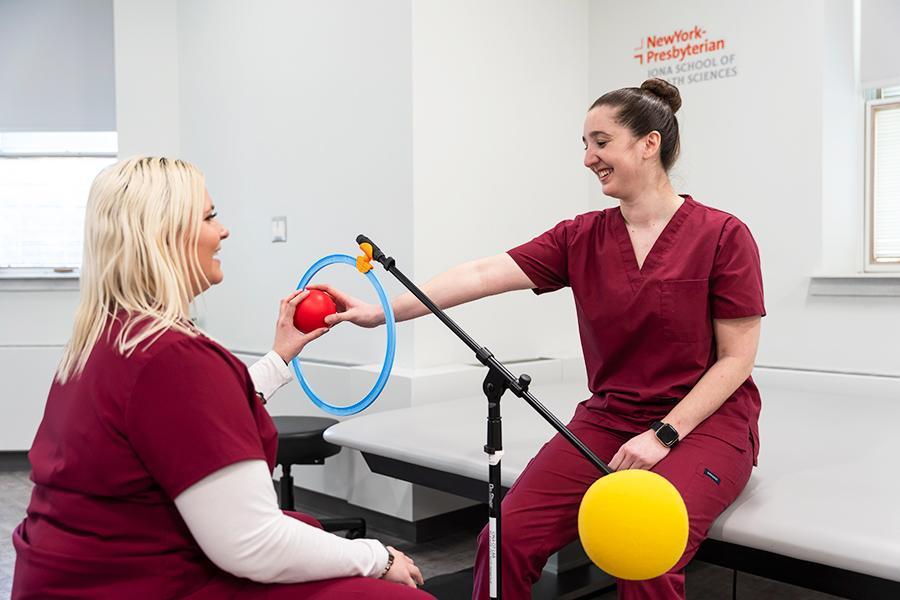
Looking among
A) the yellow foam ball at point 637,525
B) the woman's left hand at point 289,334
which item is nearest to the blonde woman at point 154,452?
the yellow foam ball at point 637,525

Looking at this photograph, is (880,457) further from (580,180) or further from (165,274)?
(580,180)

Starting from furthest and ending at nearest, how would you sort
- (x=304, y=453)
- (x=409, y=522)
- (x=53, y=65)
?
1. (x=53, y=65)
2. (x=409, y=522)
3. (x=304, y=453)

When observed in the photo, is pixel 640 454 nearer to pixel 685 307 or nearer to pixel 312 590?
pixel 685 307

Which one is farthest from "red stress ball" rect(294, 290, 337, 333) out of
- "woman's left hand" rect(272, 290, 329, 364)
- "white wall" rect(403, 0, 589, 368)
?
"white wall" rect(403, 0, 589, 368)

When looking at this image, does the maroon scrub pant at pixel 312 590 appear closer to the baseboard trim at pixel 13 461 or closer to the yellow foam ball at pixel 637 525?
the yellow foam ball at pixel 637 525

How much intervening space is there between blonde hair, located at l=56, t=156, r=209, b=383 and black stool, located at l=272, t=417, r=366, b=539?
5.18ft

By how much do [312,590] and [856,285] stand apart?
2375mm

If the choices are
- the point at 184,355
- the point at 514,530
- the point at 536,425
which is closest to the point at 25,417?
the point at 536,425

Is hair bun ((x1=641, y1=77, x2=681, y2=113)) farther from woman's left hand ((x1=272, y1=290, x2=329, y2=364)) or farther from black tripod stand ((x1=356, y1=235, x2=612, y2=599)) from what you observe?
woman's left hand ((x1=272, y1=290, x2=329, y2=364))

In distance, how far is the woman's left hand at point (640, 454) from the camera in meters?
1.58

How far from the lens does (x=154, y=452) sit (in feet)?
3.28

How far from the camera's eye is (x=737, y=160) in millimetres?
3170

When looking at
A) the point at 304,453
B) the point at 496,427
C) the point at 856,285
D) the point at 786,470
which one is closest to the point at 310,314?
the point at 496,427

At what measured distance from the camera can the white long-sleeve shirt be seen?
1007 mm
